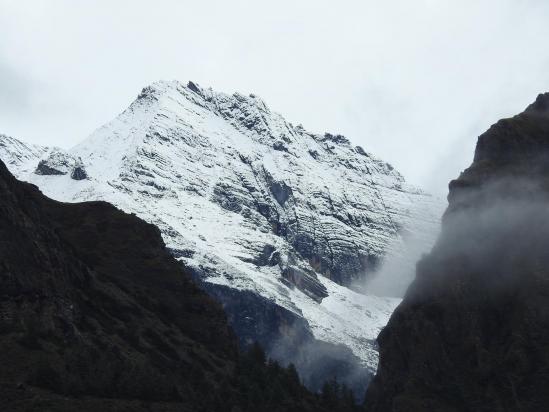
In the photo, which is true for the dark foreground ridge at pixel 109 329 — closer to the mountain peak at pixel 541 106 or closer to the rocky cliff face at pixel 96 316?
the rocky cliff face at pixel 96 316

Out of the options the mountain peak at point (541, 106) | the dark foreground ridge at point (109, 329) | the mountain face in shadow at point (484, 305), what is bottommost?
the dark foreground ridge at point (109, 329)

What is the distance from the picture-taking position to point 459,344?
141500 millimetres

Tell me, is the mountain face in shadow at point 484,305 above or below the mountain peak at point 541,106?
below

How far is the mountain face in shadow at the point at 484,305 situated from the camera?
130250 millimetres

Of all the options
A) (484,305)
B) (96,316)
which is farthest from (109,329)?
(484,305)

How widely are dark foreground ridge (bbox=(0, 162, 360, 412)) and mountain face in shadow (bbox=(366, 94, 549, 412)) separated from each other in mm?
16185

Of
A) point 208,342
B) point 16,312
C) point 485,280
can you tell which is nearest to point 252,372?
point 208,342

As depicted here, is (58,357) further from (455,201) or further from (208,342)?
(455,201)

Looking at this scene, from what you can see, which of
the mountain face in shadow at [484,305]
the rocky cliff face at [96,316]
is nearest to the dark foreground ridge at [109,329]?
the rocky cliff face at [96,316]

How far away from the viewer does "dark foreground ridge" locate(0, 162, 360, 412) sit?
8581 centimetres

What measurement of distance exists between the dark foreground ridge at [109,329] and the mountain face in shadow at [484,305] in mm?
16185

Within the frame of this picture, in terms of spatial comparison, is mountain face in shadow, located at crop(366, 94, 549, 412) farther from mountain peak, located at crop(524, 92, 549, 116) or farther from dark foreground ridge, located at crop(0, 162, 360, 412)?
dark foreground ridge, located at crop(0, 162, 360, 412)

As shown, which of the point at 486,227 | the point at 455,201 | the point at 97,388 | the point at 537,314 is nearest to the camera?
the point at 97,388

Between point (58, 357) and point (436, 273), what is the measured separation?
274ft
